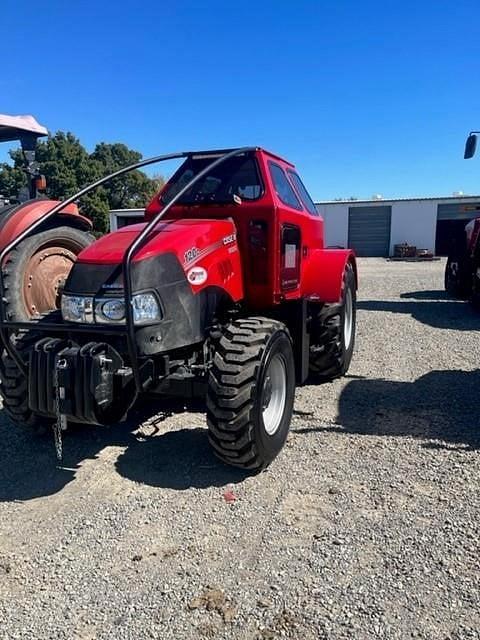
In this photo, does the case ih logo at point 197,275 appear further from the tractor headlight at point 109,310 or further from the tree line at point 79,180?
the tree line at point 79,180

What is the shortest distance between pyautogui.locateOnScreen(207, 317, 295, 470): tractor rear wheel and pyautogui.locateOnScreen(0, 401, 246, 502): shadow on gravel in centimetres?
27

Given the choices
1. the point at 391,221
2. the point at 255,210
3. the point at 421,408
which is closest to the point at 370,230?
the point at 391,221

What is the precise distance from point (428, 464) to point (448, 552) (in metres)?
1.08

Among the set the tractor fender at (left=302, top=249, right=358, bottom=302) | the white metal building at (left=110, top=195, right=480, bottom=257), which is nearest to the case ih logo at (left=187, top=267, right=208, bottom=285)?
the tractor fender at (left=302, top=249, right=358, bottom=302)

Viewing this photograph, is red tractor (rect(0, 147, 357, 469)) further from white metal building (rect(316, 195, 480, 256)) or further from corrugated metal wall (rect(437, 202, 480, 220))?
corrugated metal wall (rect(437, 202, 480, 220))

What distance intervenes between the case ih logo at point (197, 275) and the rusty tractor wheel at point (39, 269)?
77.3 inches

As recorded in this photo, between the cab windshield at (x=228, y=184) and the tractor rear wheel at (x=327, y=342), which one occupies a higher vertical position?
the cab windshield at (x=228, y=184)

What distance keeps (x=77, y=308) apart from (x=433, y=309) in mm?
9142

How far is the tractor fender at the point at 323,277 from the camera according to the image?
528 cm

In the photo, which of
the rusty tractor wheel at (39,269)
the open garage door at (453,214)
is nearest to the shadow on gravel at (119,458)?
the rusty tractor wheel at (39,269)

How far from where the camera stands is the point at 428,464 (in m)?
3.86

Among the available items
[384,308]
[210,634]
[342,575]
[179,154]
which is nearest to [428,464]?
[342,575]

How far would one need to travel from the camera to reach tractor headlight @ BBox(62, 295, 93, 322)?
11.0 feet

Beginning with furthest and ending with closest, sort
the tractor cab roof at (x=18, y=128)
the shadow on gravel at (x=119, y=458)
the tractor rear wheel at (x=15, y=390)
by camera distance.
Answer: the tractor cab roof at (x=18, y=128) → the tractor rear wheel at (x=15, y=390) → the shadow on gravel at (x=119, y=458)
